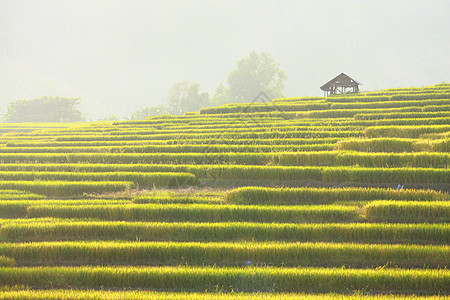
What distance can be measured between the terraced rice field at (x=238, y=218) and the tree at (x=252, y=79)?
46957 mm

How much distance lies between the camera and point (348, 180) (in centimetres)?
1279

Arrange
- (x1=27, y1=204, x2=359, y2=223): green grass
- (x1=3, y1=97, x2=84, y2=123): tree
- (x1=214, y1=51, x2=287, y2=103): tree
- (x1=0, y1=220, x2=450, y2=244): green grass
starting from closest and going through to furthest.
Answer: (x1=0, y1=220, x2=450, y2=244): green grass < (x1=27, y1=204, x2=359, y2=223): green grass < (x1=3, y1=97, x2=84, y2=123): tree < (x1=214, y1=51, x2=287, y2=103): tree

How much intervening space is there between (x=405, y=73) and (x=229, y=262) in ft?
584

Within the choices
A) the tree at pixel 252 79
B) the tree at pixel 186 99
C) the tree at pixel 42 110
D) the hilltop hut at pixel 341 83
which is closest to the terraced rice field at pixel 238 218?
the hilltop hut at pixel 341 83

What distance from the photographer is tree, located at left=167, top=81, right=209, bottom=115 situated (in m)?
60.8

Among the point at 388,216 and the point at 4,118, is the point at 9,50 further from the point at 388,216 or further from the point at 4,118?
the point at 388,216

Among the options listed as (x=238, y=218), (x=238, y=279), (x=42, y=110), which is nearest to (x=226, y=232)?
(x=238, y=218)

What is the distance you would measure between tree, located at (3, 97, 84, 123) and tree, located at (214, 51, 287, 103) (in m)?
25.7

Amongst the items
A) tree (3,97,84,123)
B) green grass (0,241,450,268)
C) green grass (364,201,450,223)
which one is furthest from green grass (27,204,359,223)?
tree (3,97,84,123)

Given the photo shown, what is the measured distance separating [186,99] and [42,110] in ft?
74.3

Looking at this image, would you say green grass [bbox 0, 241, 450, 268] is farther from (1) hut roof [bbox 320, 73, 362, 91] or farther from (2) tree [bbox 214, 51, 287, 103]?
(2) tree [bbox 214, 51, 287, 103]

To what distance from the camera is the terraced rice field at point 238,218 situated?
23.6 ft

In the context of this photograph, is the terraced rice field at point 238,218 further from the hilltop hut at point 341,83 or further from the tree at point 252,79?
the tree at point 252,79

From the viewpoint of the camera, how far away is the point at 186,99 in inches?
2424
